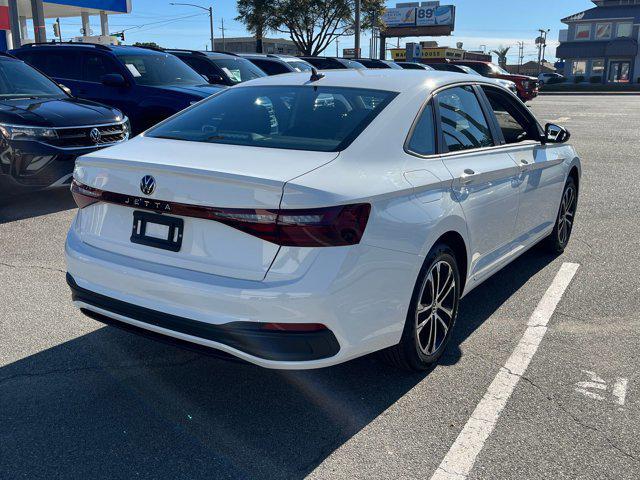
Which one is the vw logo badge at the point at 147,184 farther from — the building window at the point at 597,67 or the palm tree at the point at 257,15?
the building window at the point at 597,67

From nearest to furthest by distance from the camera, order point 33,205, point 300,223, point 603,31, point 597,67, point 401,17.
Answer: point 300,223 < point 33,205 < point 603,31 < point 597,67 < point 401,17

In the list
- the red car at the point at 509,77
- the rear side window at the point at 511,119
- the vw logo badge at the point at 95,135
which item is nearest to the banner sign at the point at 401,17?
the red car at the point at 509,77

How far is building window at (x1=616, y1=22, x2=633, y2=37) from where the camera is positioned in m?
65.2

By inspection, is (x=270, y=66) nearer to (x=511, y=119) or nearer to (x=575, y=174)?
(x=575, y=174)

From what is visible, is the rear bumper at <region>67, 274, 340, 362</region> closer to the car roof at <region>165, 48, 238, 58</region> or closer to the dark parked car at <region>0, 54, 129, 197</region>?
the dark parked car at <region>0, 54, 129, 197</region>

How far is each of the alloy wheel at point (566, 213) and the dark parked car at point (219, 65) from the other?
808 cm

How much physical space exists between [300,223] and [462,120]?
1.83m

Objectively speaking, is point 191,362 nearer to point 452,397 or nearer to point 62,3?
point 452,397

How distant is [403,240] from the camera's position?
10.3 feet

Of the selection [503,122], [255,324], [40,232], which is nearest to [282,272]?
[255,324]

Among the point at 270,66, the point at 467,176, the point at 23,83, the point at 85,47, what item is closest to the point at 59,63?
the point at 85,47

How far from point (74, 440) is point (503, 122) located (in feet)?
11.8

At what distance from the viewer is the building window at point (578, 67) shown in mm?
68719

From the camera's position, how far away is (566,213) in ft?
19.8
